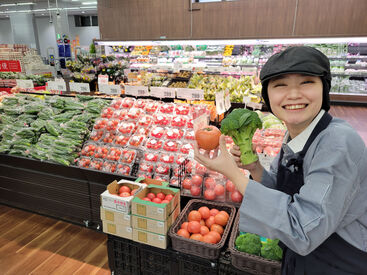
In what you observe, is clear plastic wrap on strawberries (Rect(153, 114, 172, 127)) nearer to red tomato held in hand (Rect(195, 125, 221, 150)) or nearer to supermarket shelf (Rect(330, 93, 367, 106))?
red tomato held in hand (Rect(195, 125, 221, 150))

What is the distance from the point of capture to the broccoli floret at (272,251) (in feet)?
4.79

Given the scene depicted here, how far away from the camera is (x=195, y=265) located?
5.58 feet

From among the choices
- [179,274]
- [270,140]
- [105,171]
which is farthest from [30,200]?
[270,140]

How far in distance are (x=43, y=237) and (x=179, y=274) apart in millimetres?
1745

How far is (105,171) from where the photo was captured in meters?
2.43

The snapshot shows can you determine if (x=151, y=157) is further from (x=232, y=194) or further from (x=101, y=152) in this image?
(x=232, y=194)

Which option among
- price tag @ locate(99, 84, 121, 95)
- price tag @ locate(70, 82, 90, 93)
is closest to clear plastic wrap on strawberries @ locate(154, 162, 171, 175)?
price tag @ locate(99, 84, 121, 95)

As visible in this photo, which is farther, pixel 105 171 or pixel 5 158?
pixel 5 158

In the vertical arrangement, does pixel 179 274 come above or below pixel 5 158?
below

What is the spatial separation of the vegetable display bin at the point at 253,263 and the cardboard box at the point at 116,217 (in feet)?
2.36

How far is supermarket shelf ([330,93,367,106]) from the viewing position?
7.60 meters

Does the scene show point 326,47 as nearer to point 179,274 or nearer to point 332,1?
point 332,1

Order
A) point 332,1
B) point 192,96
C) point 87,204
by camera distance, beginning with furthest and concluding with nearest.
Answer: point 332,1, point 192,96, point 87,204

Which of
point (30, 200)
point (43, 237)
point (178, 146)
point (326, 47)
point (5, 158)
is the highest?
point (326, 47)
